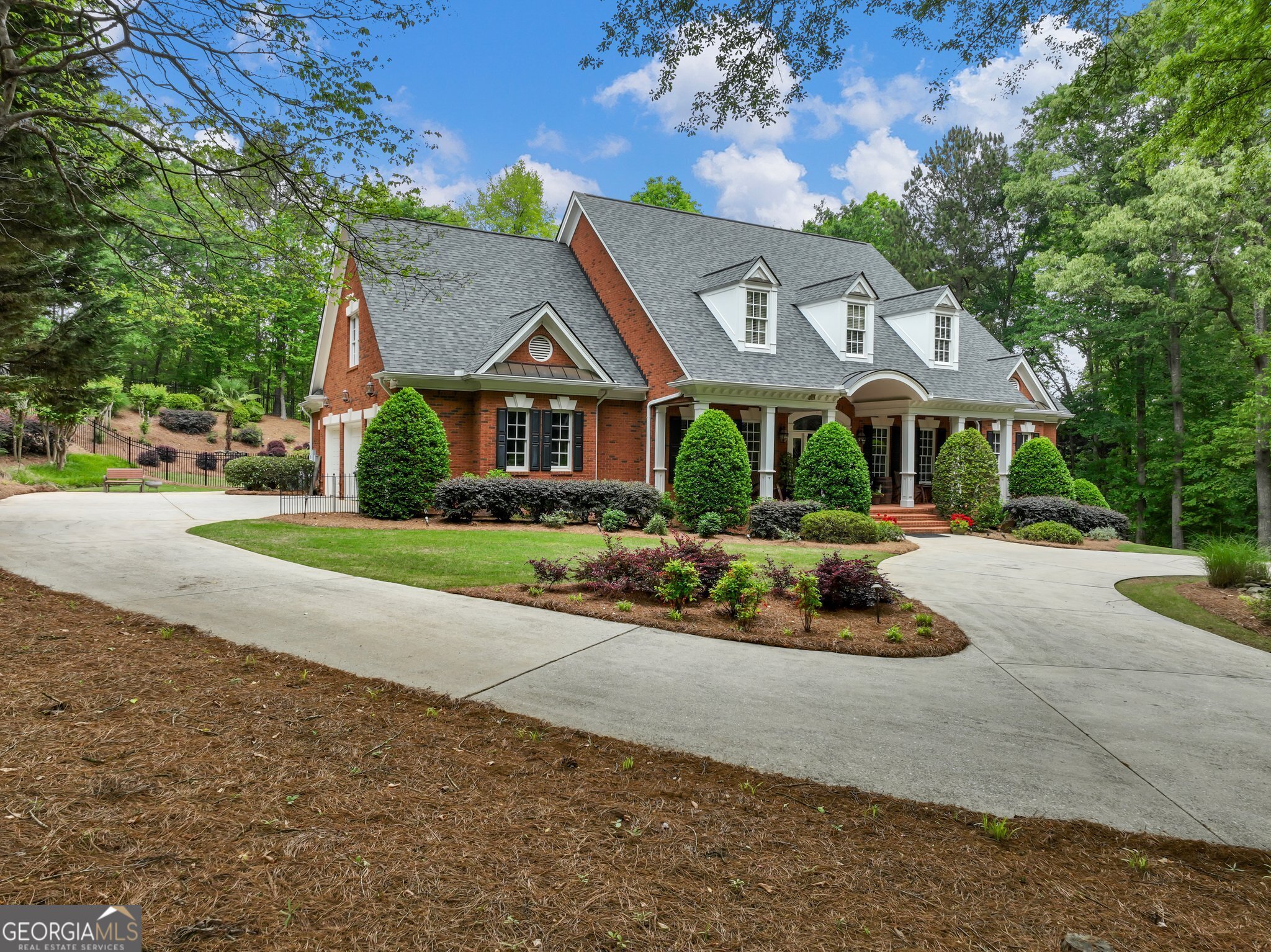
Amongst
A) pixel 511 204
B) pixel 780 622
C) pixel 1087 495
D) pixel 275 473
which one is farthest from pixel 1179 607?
pixel 511 204

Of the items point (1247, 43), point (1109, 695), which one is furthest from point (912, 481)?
point (1109, 695)

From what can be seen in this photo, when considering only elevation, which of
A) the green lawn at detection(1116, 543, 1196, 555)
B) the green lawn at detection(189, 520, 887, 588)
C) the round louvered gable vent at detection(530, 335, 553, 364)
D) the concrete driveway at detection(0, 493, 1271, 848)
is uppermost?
the round louvered gable vent at detection(530, 335, 553, 364)

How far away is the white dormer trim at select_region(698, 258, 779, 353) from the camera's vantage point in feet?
64.2

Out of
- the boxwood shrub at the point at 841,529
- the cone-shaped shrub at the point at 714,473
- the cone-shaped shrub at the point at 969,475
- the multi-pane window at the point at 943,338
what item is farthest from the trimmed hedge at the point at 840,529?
the multi-pane window at the point at 943,338

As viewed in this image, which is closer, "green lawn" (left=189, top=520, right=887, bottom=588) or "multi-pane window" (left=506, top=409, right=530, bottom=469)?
"green lawn" (left=189, top=520, right=887, bottom=588)

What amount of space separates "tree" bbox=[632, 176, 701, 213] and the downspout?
2241 cm

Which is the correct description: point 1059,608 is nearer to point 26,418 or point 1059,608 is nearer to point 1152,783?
point 1152,783

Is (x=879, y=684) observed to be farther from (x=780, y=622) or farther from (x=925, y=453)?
(x=925, y=453)

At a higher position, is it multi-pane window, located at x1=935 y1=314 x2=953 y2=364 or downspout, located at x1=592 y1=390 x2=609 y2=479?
multi-pane window, located at x1=935 y1=314 x2=953 y2=364

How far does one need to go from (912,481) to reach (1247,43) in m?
14.7

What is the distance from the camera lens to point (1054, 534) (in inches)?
691

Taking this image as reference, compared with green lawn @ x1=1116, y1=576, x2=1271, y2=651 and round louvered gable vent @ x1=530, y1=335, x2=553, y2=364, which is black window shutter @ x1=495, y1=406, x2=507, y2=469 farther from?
green lawn @ x1=1116, y1=576, x2=1271, y2=651

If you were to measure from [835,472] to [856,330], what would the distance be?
237 inches

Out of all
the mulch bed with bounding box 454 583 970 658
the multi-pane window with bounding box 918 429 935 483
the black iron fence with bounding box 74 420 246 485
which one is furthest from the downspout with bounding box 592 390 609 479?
the black iron fence with bounding box 74 420 246 485
